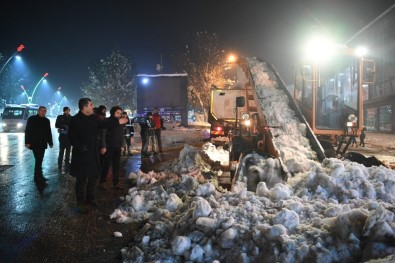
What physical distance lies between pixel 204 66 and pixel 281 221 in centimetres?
3944

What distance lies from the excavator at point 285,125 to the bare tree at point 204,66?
1198 inches

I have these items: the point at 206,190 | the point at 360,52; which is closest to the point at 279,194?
the point at 206,190

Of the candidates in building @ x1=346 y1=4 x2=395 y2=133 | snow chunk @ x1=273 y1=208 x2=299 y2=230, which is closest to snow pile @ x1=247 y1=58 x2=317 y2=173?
snow chunk @ x1=273 y1=208 x2=299 y2=230

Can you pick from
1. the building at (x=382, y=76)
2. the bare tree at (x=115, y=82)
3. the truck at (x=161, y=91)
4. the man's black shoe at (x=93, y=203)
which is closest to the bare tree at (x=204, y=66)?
the truck at (x=161, y=91)

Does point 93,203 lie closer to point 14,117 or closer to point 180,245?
point 180,245

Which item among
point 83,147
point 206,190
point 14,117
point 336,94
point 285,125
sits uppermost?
point 336,94

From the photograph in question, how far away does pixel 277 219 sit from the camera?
162 inches

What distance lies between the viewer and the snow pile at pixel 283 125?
23.4 ft

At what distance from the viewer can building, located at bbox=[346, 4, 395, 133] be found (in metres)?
38.0

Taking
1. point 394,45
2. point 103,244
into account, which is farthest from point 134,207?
point 394,45

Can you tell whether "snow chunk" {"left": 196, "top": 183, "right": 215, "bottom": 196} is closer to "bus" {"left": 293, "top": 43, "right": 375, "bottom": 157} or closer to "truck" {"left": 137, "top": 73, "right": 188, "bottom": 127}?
"bus" {"left": 293, "top": 43, "right": 375, "bottom": 157}

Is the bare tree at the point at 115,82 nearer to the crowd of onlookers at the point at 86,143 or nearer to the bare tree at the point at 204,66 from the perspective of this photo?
the bare tree at the point at 204,66

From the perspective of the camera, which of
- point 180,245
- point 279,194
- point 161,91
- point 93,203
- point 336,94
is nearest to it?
point 180,245

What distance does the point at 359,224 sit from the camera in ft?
11.8
